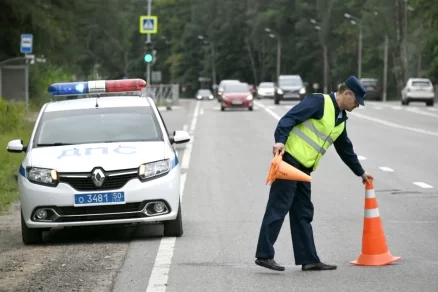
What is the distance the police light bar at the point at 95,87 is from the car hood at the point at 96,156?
1233 mm

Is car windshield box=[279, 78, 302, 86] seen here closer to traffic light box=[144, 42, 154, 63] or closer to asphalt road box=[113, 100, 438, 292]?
traffic light box=[144, 42, 154, 63]

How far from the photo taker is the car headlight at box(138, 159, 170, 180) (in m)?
12.2

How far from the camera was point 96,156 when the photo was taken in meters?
12.3

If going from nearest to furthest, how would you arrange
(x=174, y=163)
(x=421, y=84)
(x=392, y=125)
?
(x=174, y=163) → (x=392, y=125) → (x=421, y=84)

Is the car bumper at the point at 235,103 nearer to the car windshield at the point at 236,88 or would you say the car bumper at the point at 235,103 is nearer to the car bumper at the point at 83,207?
the car windshield at the point at 236,88

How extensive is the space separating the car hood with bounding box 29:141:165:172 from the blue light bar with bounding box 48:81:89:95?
1262 mm

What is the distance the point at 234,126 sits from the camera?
138 feet

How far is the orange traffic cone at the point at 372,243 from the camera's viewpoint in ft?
34.4

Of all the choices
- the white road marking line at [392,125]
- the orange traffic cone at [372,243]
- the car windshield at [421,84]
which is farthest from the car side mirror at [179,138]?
the car windshield at [421,84]

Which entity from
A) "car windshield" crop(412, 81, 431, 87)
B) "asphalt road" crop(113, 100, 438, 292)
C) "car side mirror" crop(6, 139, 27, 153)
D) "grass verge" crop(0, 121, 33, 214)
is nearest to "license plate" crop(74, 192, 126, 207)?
"asphalt road" crop(113, 100, 438, 292)

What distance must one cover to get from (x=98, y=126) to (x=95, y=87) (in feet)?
3.12

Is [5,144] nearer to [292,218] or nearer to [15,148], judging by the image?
[15,148]

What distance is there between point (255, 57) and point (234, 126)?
119208 mm

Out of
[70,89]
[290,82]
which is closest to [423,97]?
[290,82]
